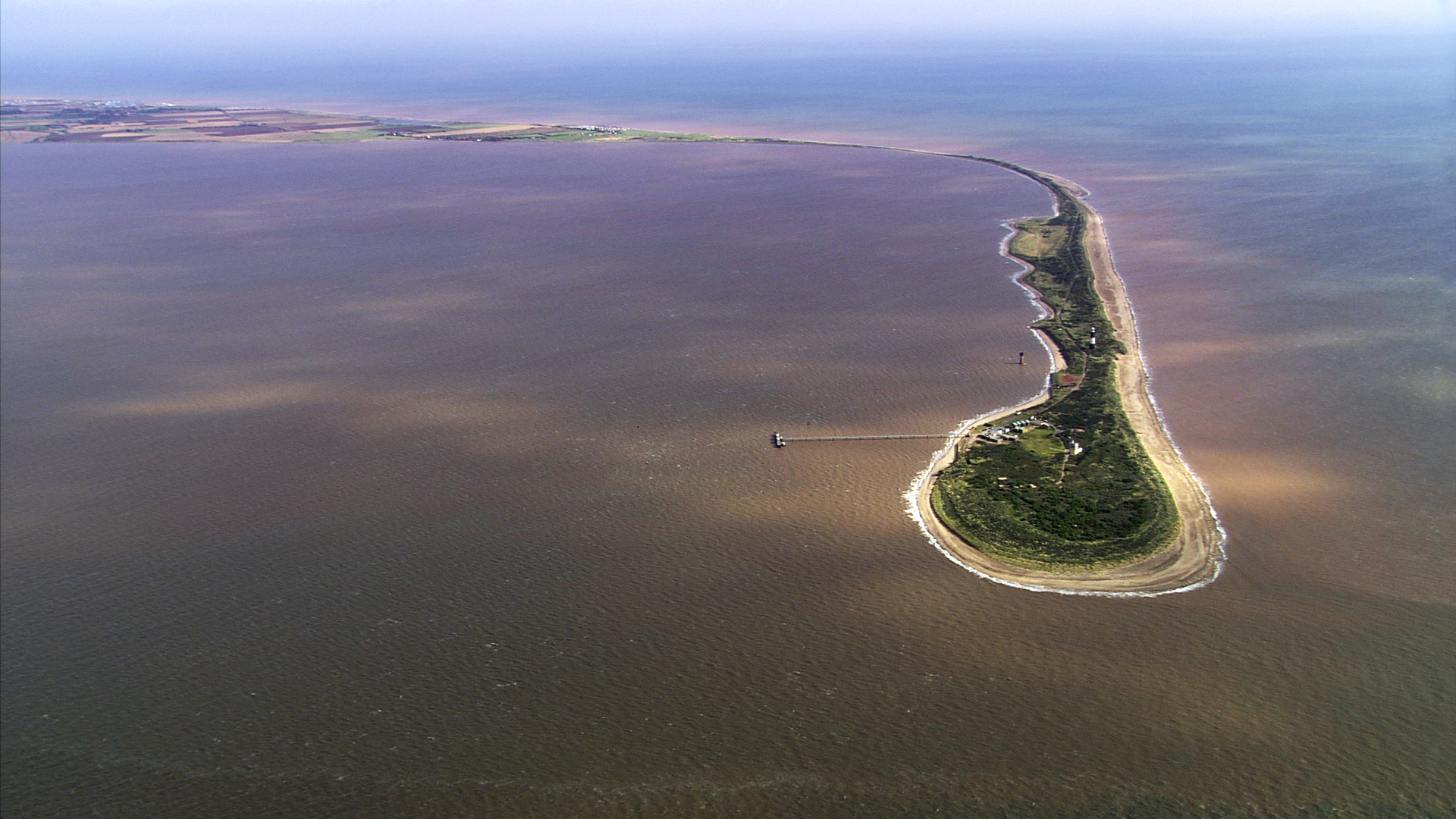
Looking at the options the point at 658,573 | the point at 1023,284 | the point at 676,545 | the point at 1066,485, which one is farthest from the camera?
the point at 1023,284

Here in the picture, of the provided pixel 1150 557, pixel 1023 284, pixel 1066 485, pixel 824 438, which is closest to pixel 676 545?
pixel 824 438

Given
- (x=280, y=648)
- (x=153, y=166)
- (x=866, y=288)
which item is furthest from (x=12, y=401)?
(x=153, y=166)

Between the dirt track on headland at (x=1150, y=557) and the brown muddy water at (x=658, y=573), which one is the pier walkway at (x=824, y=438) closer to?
the brown muddy water at (x=658, y=573)

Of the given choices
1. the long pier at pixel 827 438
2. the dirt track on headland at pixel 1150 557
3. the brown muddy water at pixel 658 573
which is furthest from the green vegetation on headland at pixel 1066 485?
the long pier at pixel 827 438

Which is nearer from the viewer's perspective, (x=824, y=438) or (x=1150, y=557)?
(x=1150, y=557)

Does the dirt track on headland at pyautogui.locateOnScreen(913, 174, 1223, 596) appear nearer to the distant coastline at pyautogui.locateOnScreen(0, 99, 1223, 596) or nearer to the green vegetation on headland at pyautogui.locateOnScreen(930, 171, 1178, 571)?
the distant coastline at pyautogui.locateOnScreen(0, 99, 1223, 596)

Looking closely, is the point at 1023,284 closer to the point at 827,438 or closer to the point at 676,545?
the point at 827,438

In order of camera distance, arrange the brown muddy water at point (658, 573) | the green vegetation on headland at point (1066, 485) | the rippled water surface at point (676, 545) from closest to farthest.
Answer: the brown muddy water at point (658, 573) < the rippled water surface at point (676, 545) < the green vegetation on headland at point (1066, 485)
